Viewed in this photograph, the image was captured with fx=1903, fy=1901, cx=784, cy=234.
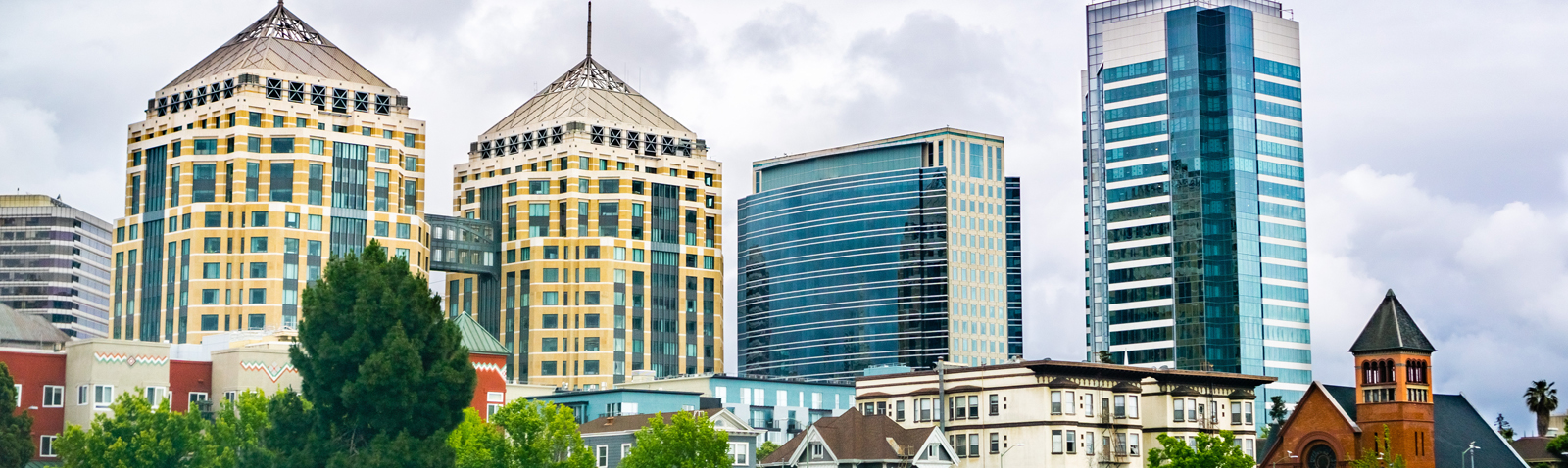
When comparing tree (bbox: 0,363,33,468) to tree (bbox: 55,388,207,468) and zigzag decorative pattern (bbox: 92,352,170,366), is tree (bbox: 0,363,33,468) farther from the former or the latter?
zigzag decorative pattern (bbox: 92,352,170,366)

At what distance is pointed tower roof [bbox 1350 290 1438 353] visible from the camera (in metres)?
153

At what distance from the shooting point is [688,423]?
5138 inches

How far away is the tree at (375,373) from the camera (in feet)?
343

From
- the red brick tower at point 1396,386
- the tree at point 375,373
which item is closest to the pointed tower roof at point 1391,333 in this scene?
the red brick tower at point 1396,386

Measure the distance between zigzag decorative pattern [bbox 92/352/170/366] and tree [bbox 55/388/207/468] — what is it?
1423cm

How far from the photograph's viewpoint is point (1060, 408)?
15112 cm

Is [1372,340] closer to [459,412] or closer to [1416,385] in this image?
[1416,385]

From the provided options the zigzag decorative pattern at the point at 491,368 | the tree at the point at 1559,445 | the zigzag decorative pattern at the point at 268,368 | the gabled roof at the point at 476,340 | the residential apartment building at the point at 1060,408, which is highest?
the gabled roof at the point at 476,340

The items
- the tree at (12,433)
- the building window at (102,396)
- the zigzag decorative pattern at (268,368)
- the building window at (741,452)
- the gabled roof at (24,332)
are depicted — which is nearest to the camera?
the tree at (12,433)

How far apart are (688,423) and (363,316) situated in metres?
30.7

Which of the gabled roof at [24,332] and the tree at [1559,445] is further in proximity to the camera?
the tree at [1559,445]

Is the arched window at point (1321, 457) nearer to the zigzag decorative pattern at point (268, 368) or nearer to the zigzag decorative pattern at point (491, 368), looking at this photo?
the zigzag decorative pattern at point (491, 368)

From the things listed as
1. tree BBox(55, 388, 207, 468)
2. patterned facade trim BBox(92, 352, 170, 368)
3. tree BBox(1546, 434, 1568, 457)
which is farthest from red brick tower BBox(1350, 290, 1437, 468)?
patterned facade trim BBox(92, 352, 170, 368)

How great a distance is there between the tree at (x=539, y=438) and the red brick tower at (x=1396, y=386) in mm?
65821
